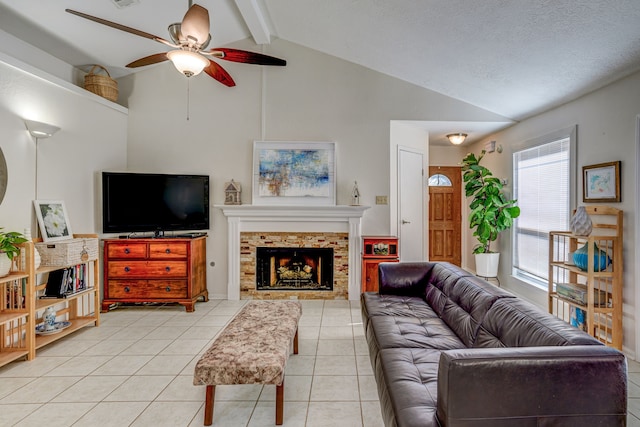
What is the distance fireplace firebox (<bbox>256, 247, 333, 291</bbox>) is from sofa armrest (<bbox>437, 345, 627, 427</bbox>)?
3.34 m

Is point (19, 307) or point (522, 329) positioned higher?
point (522, 329)

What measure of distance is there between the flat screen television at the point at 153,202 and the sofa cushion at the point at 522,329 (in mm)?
3580

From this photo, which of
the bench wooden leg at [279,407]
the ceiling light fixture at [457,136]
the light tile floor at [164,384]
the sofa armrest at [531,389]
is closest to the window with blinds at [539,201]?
the ceiling light fixture at [457,136]

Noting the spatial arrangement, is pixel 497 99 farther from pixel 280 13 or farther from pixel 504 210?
pixel 280 13

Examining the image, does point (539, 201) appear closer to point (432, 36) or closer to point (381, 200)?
point (381, 200)

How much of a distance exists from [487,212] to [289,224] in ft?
8.92

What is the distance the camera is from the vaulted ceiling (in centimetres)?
250

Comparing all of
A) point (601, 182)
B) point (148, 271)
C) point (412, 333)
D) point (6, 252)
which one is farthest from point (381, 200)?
point (6, 252)

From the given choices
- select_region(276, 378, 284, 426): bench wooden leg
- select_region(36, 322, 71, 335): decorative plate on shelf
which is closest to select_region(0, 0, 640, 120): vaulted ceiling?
select_region(36, 322, 71, 335): decorative plate on shelf

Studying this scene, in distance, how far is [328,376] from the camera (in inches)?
98.3

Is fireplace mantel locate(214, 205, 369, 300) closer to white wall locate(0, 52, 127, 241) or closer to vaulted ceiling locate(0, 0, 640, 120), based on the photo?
white wall locate(0, 52, 127, 241)

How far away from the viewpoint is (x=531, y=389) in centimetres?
131

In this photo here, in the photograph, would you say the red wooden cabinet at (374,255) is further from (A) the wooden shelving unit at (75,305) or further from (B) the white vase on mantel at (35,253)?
(B) the white vase on mantel at (35,253)

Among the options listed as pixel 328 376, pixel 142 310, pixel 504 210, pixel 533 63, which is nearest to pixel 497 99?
pixel 533 63
